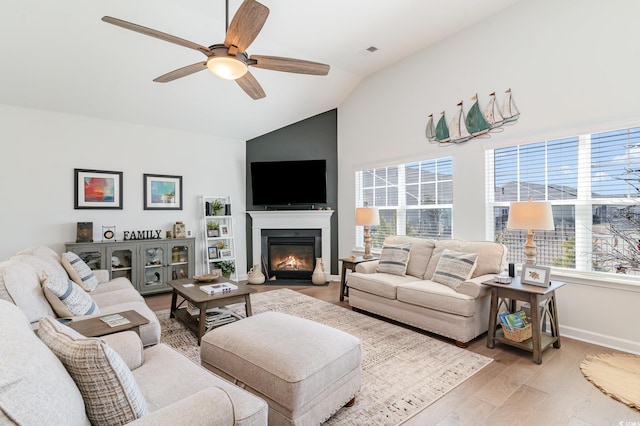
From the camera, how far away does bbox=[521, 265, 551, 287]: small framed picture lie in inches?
113

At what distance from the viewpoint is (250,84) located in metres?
2.87

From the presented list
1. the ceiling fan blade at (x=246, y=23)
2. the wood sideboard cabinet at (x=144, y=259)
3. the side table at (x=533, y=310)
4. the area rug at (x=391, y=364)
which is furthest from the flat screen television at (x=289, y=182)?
the ceiling fan blade at (x=246, y=23)

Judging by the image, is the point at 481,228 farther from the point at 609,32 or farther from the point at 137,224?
the point at 137,224

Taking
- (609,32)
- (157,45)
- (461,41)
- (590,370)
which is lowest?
(590,370)

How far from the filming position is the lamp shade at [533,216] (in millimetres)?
2885

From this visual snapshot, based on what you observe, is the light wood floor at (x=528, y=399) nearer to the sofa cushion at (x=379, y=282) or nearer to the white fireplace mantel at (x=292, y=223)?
the sofa cushion at (x=379, y=282)

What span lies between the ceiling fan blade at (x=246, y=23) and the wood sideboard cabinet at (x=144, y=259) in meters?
3.67

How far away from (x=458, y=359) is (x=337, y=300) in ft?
6.96

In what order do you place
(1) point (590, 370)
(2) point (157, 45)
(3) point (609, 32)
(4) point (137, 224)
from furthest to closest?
(4) point (137, 224)
(2) point (157, 45)
(3) point (609, 32)
(1) point (590, 370)

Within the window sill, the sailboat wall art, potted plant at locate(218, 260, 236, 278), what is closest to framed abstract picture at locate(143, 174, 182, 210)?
potted plant at locate(218, 260, 236, 278)

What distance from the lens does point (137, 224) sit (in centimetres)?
511

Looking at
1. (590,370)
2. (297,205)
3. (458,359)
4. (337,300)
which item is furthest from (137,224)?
(590,370)

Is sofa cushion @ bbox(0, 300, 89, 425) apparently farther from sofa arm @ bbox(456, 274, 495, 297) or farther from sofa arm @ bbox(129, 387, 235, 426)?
sofa arm @ bbox(456, 274, 495, 297)

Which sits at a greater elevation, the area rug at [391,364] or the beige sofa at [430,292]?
the beige sofa at [430,292]
